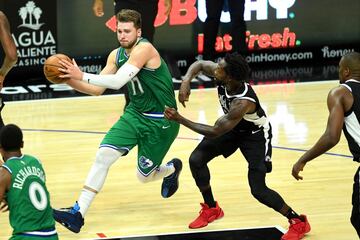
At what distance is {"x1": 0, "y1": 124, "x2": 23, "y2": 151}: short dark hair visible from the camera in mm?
6367

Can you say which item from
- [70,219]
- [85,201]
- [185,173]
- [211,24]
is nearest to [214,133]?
[85,201]

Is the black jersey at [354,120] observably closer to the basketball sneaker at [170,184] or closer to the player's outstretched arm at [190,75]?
the player's outstretched arm at [190,75]

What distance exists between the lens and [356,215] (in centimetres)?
711

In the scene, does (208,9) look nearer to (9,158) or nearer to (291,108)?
(291,108)

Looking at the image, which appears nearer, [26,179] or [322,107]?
[26,179]

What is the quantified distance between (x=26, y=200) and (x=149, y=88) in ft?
8.25

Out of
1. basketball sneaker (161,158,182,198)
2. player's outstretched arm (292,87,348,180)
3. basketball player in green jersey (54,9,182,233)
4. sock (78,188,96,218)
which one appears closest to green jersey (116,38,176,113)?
basketball player in green jersey (54,9,182,233)

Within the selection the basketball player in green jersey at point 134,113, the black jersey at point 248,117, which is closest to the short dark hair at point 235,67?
the black jersey at point 248,117

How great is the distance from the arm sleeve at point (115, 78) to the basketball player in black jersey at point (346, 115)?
1820 mm

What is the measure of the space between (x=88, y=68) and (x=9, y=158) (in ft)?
29.3

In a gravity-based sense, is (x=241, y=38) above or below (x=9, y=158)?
below

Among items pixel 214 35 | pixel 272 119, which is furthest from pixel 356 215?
pixel 214 35

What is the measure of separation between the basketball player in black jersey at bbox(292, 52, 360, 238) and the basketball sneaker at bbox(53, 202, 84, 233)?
2.05 meters

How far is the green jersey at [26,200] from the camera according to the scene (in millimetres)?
6309
